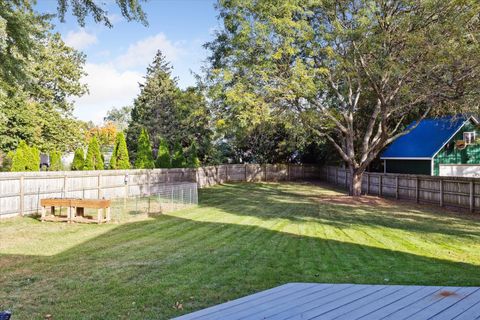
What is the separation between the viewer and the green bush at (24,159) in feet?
57.6

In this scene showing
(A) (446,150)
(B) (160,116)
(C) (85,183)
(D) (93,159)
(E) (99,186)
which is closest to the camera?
(C) (85,183)

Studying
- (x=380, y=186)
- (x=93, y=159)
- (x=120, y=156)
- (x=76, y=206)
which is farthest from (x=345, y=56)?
(x=93, y=159)

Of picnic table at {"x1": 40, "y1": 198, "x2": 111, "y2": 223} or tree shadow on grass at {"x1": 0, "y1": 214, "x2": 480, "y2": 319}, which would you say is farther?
picnic table at {"x1": 40, "y1": 198, "x2": 111, "y2": 223}

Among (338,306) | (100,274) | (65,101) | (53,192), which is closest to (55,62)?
(65,101)

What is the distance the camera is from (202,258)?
7922 millimetres

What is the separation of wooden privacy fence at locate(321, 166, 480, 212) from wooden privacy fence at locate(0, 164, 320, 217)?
13.0m

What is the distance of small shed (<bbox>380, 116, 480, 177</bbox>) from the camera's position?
24.3m

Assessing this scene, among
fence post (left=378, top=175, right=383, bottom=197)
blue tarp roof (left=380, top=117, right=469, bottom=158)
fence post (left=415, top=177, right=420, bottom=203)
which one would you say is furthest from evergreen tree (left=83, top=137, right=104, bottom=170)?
blue tarp roof (left=380, top=117, right=469, bottom=158)

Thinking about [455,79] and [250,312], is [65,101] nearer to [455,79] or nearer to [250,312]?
[455,79]

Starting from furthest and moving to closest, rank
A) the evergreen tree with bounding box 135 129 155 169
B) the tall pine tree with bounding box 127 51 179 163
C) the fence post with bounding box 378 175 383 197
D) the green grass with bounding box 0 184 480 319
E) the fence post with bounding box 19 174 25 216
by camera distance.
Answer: the tall pine tree with bounding box 127 51 179 163 < the evergreen tree with bounding box 135 129 155 169 < the fence post with bounding box 378 175 383 197 < the fence post with bounding box 19 174 25 216 < the green grass with bounding box 0 184 480 319

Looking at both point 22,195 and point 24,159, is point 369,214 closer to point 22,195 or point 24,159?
point 22,195

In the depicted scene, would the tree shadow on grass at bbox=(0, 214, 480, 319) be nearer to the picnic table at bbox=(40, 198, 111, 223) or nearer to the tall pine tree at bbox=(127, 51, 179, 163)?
the picnic table at bbox=(40, 198, 111, 223)

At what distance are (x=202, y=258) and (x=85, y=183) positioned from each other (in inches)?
454

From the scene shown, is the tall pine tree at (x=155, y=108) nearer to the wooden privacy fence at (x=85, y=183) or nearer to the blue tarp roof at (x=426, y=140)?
the wooden privacy fence at (x=85, y=183)
